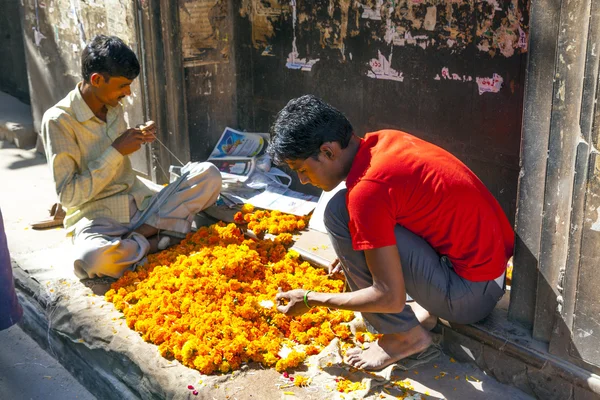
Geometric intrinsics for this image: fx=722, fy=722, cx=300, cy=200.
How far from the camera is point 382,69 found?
4.78 m

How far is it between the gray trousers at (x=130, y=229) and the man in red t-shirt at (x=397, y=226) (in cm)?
147

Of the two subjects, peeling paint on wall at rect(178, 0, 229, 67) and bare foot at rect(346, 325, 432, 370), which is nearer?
bare foot at rect(346, 325, 432, 370)

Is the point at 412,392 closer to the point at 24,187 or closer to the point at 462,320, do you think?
the point at 462,320

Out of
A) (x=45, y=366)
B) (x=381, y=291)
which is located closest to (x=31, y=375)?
(x=45, y=366)

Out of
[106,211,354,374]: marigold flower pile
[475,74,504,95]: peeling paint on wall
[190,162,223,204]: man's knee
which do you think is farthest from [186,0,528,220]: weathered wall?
[106,211,354,374]: marigold flower pile

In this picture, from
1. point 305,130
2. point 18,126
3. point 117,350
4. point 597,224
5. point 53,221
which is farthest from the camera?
point 18,126

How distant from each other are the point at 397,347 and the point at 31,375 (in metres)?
2.05

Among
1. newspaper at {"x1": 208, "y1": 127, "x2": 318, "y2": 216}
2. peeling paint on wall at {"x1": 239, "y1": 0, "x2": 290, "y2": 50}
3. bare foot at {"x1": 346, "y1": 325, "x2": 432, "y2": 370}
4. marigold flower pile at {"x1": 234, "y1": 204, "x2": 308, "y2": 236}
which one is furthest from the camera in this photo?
peeling paint on wall at {"x1": 239, "y1": 0, "x2": 290, "y2": 50}

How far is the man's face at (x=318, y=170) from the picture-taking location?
9.58 feet

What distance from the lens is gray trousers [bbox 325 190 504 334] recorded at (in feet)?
10.1

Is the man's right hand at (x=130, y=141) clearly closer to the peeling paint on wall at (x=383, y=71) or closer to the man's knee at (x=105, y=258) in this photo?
the man's knee at (x=105, y=258)

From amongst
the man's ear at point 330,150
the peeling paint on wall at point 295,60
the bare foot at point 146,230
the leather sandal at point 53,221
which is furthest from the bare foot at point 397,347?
the leather sandal at point 53,221

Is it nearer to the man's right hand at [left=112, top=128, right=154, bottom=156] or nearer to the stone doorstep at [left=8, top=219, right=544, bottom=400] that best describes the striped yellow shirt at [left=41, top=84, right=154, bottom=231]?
the man's right hand at [left=112, top=128, right=154, bottom=156]

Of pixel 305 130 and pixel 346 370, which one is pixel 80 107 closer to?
pixel 305 130
